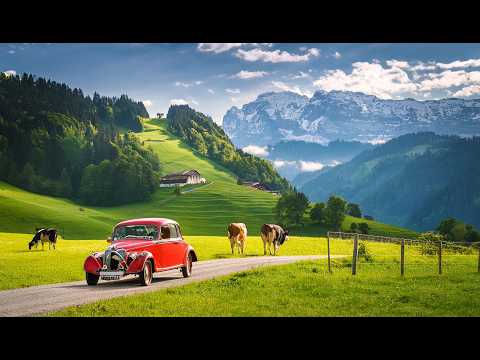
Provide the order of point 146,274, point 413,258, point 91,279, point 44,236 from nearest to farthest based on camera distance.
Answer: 1. point 146,274
2. point 91,279
3. point 413,258
4. point 44,236

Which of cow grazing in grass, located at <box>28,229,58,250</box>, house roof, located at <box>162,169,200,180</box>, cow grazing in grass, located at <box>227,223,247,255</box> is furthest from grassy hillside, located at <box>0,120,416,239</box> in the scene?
cow grazing in grass, located at <box>227,223,247,255</box>

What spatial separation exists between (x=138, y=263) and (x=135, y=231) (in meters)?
1.90

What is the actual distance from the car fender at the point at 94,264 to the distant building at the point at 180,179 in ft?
515

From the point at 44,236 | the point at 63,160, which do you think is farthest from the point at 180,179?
the point at 44,236

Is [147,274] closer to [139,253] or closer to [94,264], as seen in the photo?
[139,253]

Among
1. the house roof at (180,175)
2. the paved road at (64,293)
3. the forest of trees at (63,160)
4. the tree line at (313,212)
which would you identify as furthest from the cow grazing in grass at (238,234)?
the house roof at (180,175)

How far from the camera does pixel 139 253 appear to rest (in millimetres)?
19281

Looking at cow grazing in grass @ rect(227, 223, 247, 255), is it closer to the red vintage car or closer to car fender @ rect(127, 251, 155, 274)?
the red vintage car

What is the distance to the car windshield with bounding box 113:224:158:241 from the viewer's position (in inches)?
817
